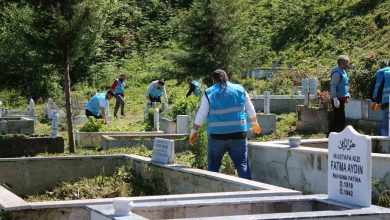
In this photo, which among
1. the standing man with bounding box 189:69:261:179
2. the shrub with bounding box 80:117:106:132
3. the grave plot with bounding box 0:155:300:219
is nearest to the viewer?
the grave plot with bounding box 0:155:300:219

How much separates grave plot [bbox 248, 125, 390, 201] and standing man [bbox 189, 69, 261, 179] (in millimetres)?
372

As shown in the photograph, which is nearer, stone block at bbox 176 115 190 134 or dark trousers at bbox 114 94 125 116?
stone block at bbox 176 115 190 134

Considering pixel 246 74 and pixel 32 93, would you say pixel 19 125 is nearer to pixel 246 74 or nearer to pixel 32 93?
pixel 246 74

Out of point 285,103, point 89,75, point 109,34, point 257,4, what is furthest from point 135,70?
point 285,103

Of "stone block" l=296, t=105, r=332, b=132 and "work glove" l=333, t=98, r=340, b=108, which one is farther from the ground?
"work glove" l=333, t=98, r=340, b=108

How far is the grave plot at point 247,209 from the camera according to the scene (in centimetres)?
529

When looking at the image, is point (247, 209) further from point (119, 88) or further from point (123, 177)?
point (119, 88)

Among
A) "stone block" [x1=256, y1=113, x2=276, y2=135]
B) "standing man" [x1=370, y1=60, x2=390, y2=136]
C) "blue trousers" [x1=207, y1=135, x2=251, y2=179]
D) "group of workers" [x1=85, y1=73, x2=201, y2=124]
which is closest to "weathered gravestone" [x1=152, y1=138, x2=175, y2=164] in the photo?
"blue trousers" [x1=207, y1=135, x2=251, y2=179]

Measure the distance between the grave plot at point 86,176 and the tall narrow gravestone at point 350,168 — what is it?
0.67 m

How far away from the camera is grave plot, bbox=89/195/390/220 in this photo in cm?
529

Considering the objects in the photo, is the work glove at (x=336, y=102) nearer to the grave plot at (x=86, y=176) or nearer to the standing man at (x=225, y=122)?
the standing man at (x=225, y=122)

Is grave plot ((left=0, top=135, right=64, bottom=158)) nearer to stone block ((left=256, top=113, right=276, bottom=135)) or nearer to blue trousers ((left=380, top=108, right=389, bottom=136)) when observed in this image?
stone block ((left=256, top=113, right=276, bottom=135))

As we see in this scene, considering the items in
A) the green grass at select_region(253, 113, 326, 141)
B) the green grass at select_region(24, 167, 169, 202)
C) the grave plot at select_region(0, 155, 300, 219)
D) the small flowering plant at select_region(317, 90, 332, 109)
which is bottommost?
the green grass at select_region(24, 167, 169, 202)

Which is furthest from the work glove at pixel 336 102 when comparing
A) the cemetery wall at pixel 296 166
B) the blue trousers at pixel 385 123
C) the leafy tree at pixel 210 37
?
the leafy tree at pixel 210 37
